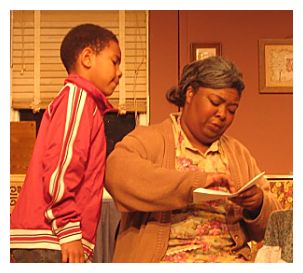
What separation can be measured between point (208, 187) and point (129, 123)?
0.26 meters

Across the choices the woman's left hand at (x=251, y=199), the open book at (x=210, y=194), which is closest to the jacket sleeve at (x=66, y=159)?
the open book at (x=210, y=194)

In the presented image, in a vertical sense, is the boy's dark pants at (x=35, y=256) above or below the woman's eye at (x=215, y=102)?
below

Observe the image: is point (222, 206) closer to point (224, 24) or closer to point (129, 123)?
point (129, 123)

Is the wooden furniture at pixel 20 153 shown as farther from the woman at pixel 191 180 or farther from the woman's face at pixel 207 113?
the woman's face at pixel 207 113

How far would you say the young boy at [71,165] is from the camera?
141 centimetres

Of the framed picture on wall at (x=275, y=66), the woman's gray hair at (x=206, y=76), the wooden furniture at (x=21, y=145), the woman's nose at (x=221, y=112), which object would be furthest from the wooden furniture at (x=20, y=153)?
the framed picture on wall at (x=275, y=66)

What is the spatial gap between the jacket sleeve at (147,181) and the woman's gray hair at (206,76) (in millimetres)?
159

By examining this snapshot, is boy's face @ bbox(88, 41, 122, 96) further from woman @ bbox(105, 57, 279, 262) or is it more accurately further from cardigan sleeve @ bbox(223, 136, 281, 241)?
cardigan sleeve @ bbox(223, 136, 281, 241)

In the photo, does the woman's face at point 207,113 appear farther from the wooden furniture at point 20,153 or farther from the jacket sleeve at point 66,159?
the wooden furniture at point 20,153

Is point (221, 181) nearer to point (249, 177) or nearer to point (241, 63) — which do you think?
point (249, 177)

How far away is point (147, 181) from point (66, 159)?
0.21m

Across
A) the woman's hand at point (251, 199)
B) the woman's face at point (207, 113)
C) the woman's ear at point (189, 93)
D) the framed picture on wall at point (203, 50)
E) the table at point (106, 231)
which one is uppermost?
the framed picture on wall at point (203, 50)
